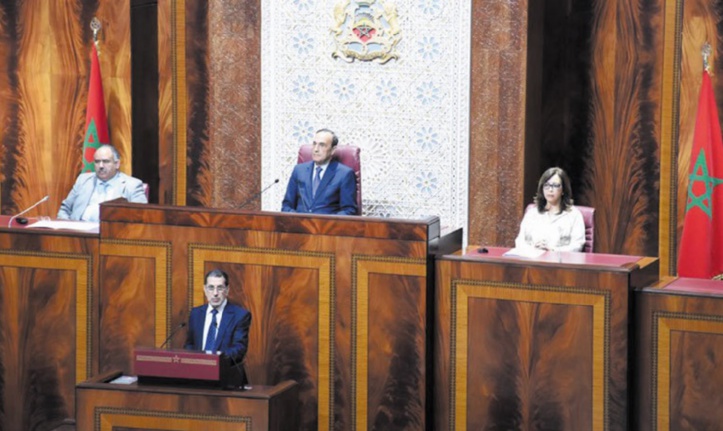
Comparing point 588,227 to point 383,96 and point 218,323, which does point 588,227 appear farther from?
point 218,323

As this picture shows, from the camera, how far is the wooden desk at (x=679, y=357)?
6148 millimetres

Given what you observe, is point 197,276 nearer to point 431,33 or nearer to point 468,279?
point 468,279

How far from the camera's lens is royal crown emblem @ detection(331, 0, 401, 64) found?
836cm

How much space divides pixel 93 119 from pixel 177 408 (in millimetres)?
3189

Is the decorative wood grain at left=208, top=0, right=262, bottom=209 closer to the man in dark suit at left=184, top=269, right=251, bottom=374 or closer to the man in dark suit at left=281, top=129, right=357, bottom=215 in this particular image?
the man in dark suit at left=281, top=129, right=357, bottom=215

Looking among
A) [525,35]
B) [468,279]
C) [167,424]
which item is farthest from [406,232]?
[525,35]

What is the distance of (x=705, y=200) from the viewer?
8.01 meters

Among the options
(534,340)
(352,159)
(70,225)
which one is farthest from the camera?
(352,159)

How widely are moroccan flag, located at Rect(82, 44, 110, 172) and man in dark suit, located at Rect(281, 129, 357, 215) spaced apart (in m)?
1.76

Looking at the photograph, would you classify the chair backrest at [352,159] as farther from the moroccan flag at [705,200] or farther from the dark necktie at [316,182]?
the moroccan flag at [705,200]

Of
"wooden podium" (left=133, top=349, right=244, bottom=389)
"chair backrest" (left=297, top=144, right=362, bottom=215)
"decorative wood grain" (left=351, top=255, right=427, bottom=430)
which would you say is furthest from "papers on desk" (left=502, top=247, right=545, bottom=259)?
"chair backrest" (left=297, top=144, right=362, bottom=215)

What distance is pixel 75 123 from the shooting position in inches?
364

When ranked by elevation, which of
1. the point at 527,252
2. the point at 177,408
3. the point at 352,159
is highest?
the point at 352,159

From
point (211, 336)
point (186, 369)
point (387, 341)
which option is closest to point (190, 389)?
point (186, 369)
